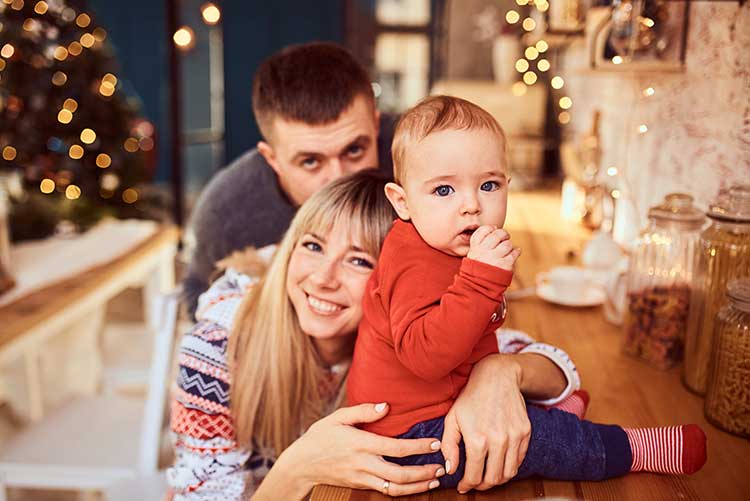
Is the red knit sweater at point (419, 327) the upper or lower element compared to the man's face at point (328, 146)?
lower

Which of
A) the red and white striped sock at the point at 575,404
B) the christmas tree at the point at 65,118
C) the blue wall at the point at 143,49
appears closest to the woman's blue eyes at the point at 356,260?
the red and white striped sock at the point at 575,404

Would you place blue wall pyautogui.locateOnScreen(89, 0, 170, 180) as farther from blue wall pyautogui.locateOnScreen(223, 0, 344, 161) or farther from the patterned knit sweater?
the patterned knit sweater

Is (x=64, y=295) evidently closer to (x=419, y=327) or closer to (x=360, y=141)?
(x=360, y=141)

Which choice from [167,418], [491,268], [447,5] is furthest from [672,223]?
[447,5]

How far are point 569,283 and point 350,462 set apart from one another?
929 mm

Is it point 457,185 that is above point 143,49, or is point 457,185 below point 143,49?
below

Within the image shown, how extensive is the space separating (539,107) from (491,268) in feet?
10.5

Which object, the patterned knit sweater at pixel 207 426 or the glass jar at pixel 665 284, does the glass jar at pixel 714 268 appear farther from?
the patterned knit sweater at pixel 207 426

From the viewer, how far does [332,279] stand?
1.23 metres

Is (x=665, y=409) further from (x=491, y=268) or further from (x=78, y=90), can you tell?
(x=78, y=90)

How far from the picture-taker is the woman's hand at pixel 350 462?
3.18ft

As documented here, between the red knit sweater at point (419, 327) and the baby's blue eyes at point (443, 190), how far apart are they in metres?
0.07

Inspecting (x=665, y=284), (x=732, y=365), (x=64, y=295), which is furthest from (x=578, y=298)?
(x=64, y=295)

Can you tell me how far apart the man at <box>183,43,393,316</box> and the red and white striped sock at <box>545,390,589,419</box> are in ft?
2.61
